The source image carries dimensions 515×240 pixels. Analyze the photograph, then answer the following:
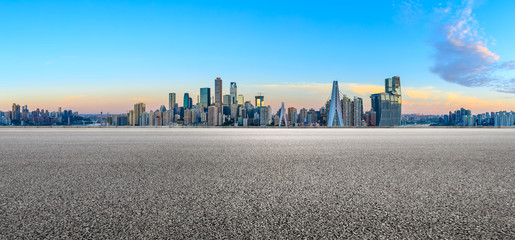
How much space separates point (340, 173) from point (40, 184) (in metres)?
6.86

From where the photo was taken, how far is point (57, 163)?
11.5m

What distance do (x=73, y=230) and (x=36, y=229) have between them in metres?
0.51

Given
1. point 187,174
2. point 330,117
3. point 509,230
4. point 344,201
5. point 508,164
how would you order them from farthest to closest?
1. point 330,117
2. point 508,164
3. point 187,174
4. point 344,201
5. point 509,230

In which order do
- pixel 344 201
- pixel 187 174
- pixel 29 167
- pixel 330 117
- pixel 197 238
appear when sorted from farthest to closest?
pixel 330 117 < pixel 29 167 < pixel 187 174 < pixel 344 201 < pixel 197 238

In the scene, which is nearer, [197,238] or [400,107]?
[197,238]

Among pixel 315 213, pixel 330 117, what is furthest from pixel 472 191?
pixel 330 117

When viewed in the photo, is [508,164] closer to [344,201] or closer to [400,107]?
[344,201]

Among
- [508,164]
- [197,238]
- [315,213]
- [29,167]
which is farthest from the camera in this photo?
[508,164]

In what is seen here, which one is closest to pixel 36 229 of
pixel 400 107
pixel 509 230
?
pixel 509 230

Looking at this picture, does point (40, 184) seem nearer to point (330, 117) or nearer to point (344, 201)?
point (344, 201)

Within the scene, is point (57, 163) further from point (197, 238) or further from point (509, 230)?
point (509, 230)

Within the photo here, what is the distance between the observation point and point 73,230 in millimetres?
4574

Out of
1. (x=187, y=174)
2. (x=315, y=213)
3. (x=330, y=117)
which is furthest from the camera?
(x=330, y=117)

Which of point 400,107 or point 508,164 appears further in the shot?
point 400,107
